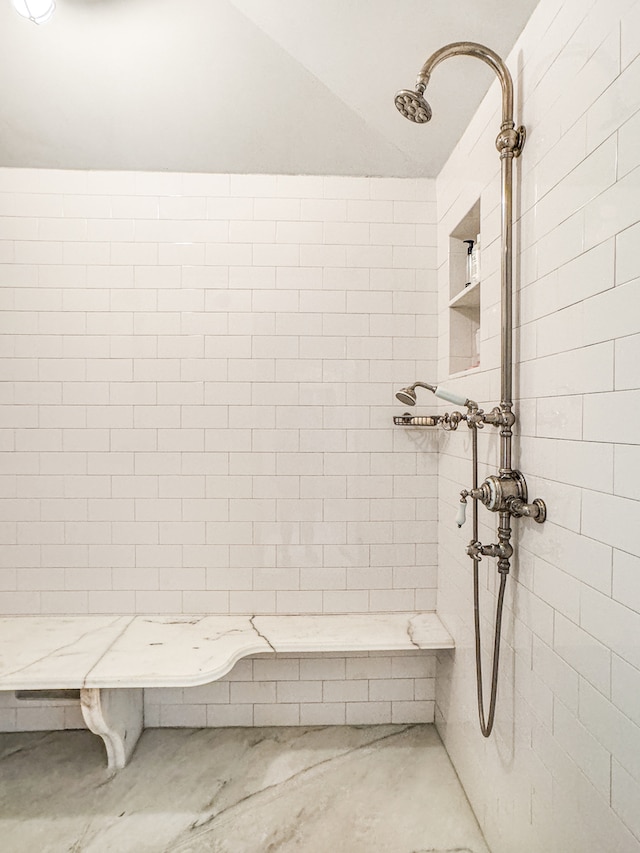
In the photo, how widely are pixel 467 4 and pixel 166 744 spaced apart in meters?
2.74

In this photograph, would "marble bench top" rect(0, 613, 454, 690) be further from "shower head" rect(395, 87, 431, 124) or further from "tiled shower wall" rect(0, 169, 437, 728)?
"shower head" rect(395, 87, 431, 124)

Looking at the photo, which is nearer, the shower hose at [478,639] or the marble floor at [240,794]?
the shower hose at [478,639]

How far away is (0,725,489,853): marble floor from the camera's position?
1654mm

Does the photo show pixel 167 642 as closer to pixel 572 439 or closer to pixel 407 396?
pixel 407 396

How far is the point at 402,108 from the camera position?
4.64ft

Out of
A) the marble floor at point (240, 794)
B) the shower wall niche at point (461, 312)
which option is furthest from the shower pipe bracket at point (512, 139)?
the marble floor at point (240, 794)

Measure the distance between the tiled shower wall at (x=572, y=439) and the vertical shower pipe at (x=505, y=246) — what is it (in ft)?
0.10

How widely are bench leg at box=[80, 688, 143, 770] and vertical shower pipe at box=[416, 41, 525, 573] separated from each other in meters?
1.43

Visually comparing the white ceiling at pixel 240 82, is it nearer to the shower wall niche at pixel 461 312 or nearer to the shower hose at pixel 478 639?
the shower wall niche at pixel 461 312

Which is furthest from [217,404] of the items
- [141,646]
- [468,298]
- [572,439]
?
[572,439]

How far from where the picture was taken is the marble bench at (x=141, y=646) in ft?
5.74

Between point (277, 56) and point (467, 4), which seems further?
point (277, 56)

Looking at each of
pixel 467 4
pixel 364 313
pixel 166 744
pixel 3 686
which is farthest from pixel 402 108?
pixel 166 744

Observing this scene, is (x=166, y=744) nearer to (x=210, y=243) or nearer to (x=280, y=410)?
(x=280, y=410)
